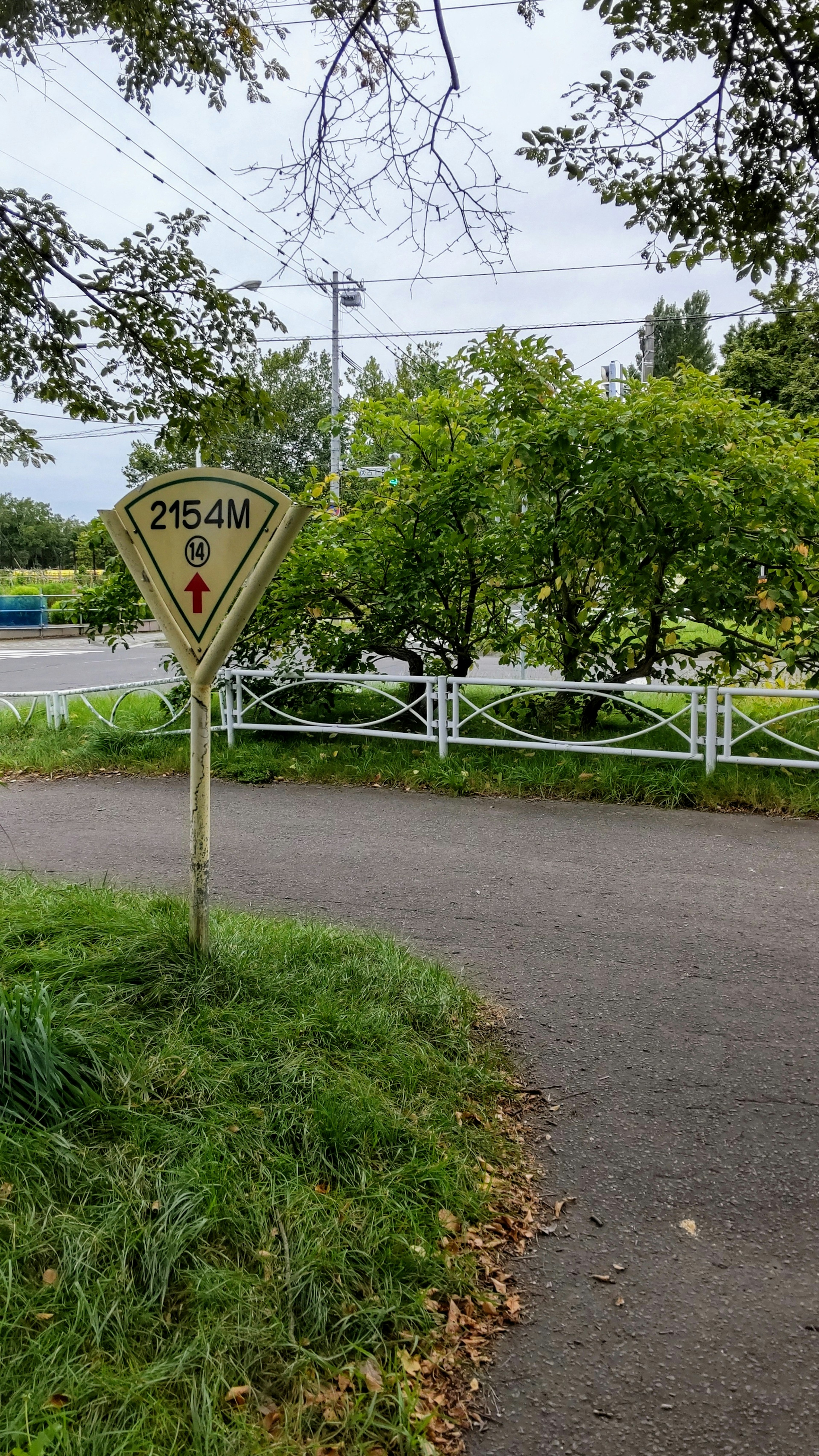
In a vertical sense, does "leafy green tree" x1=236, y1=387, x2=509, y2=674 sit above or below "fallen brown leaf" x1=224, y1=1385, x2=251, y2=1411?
above

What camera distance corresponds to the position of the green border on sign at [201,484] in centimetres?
338

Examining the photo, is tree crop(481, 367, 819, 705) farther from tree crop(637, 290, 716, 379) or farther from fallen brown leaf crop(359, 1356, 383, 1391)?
tree crop(637, 290, 716, 379)

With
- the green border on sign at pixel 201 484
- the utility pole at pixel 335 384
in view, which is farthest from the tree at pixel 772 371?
the green border on sign at pixel 201 484

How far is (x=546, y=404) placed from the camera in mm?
7461

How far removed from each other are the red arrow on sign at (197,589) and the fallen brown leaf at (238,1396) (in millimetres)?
2447

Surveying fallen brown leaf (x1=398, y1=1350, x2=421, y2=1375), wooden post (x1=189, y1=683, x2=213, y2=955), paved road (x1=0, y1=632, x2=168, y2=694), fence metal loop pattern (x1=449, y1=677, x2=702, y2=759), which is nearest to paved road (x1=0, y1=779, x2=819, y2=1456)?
fallen brown leaf (x1=398, y1=1350, x2=421, y2=1375)

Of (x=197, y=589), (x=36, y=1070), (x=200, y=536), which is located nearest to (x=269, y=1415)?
(x=36, y=1070)

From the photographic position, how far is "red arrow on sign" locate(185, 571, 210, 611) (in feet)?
11.4

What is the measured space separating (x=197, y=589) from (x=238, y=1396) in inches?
99.2

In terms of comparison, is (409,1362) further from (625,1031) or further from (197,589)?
(197,589)

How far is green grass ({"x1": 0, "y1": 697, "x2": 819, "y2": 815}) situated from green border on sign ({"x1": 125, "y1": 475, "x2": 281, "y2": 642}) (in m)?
4.44

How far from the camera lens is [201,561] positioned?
3.46 meters

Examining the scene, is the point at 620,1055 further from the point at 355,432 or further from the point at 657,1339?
the point at 355,432

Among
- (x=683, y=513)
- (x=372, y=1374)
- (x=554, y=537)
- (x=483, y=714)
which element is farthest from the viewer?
(x=483, y=714)
